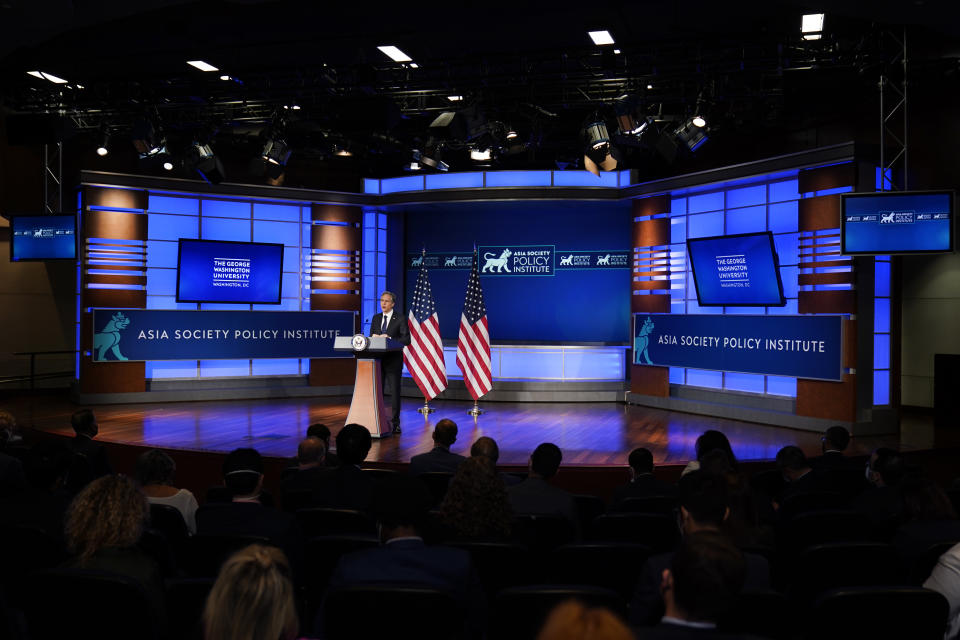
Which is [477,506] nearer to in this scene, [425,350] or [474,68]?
[425,350]

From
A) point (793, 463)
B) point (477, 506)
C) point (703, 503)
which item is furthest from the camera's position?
point (793, 463)

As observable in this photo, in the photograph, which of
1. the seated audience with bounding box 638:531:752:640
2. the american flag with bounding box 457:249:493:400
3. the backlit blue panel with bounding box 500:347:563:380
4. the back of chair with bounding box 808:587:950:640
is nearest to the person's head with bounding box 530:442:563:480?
the back of chair with bounding box 808:587:950:640

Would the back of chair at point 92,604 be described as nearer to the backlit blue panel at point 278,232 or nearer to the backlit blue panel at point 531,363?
the backlit blue panel at point 531,363

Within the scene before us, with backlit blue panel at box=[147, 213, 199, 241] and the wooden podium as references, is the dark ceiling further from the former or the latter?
the wooden podium

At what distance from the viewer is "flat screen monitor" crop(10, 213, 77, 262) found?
11023mm

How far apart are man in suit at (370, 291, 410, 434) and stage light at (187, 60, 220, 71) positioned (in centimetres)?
378

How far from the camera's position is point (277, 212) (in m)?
13.0

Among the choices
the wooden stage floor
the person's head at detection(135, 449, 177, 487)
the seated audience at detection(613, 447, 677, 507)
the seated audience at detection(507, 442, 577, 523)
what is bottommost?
the wooden stage floor

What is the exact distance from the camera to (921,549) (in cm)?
320

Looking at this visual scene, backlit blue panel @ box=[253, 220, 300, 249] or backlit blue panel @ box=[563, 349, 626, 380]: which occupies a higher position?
backlit blue panel @ box=[253, 220, 300, 249]

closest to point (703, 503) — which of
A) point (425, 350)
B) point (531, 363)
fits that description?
point (425, 350)

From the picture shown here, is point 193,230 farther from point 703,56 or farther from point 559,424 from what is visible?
point 703,56

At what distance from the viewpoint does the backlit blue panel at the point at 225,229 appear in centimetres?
1247

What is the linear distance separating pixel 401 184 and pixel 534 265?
2.82m
